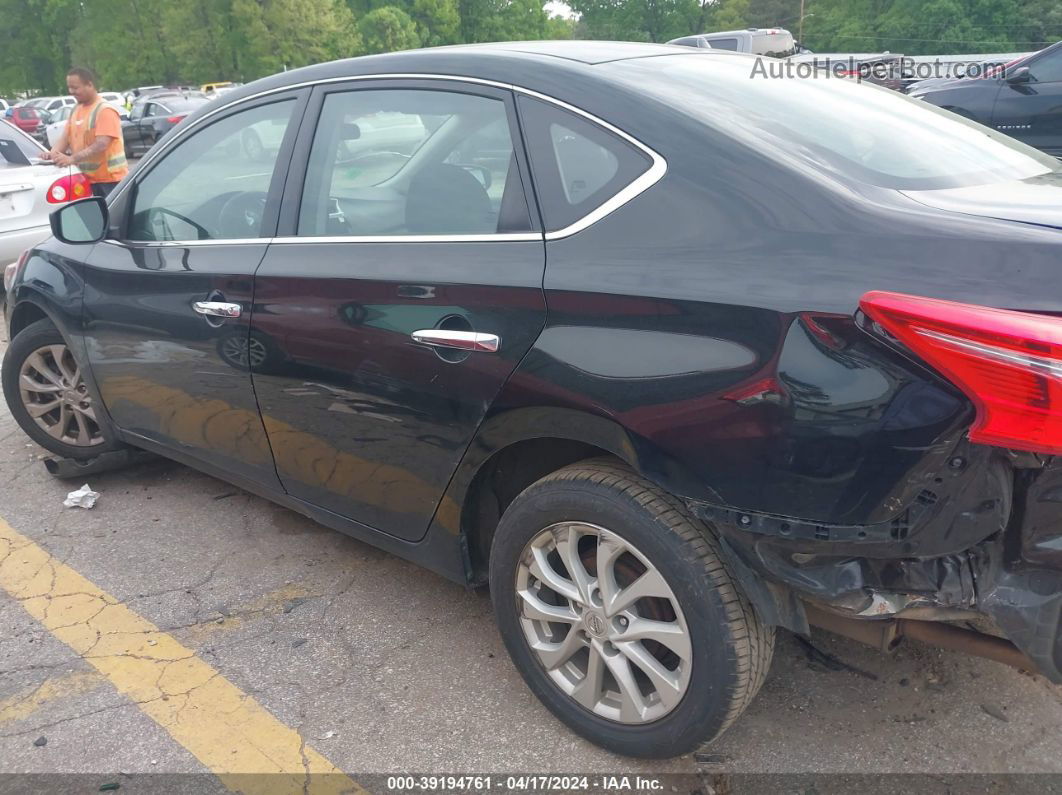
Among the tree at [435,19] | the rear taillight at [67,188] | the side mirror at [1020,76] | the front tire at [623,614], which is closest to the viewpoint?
the front tire at [623,614]

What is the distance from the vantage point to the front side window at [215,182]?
3.03 metres

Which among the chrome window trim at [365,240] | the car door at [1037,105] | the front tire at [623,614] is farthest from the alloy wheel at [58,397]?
the car door at [1037,105]

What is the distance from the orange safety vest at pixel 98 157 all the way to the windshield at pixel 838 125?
6.16 m

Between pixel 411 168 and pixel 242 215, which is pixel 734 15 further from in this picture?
pixel 411 168

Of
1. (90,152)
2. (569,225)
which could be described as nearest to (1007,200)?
(569,225)

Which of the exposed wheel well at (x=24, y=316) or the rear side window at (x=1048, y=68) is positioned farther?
the rear side window at (x=1048, y=68)

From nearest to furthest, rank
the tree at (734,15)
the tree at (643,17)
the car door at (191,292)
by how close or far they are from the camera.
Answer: the car door at (191,292)
the tree at (734,15)
the tree at (643,17)

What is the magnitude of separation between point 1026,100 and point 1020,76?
27cm

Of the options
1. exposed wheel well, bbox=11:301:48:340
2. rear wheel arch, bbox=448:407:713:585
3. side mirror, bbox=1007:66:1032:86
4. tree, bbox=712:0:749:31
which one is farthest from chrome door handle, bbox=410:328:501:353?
tree, bbox=712:0:749:31

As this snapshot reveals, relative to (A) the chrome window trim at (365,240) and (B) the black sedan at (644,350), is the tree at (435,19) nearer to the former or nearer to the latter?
(A) the chrome window trim at (365,240)

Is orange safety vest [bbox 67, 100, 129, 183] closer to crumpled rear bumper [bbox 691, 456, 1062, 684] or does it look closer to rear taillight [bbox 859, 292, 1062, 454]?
crumpled rear bumper [bbox 691, 456, 1062, 684]

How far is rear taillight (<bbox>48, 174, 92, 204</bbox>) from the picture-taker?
7504 millimetres

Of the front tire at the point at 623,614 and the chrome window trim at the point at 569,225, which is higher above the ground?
the chrome window trim at the point at 569,225

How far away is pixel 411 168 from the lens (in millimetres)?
2707
